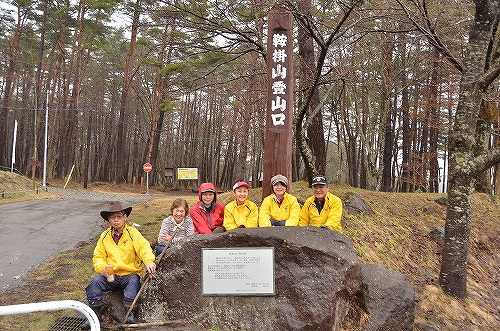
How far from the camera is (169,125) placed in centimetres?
3781

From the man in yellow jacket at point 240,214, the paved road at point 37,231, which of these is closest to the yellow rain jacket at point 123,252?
the man in yellow jacket at point 240,214

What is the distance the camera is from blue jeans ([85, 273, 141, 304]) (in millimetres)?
3793

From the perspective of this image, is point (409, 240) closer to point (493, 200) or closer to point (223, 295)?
point (223, 295)

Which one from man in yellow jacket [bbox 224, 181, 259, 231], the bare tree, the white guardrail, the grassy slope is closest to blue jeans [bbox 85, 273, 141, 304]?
the grassy slope

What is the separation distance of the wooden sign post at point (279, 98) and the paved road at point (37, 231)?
436cm

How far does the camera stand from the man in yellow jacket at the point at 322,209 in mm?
4965

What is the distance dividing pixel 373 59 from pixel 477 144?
8.13 m

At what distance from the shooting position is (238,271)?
408cm

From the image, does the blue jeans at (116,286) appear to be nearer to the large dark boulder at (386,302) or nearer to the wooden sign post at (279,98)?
the wooden sign post at (279,98)

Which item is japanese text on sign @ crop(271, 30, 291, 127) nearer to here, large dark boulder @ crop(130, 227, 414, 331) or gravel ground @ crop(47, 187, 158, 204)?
large dark boulder @ crop(130, 227, 414, 331)

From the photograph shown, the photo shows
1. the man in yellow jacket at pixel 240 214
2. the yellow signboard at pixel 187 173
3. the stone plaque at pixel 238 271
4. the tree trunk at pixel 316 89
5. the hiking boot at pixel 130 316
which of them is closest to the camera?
the hiking boot at pixel 130 316

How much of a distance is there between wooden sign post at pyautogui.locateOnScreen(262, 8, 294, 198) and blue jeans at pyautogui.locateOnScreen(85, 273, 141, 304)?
269 cm

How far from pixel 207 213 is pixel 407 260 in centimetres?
449

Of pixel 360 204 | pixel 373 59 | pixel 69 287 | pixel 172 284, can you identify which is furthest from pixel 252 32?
pixel 373 59
